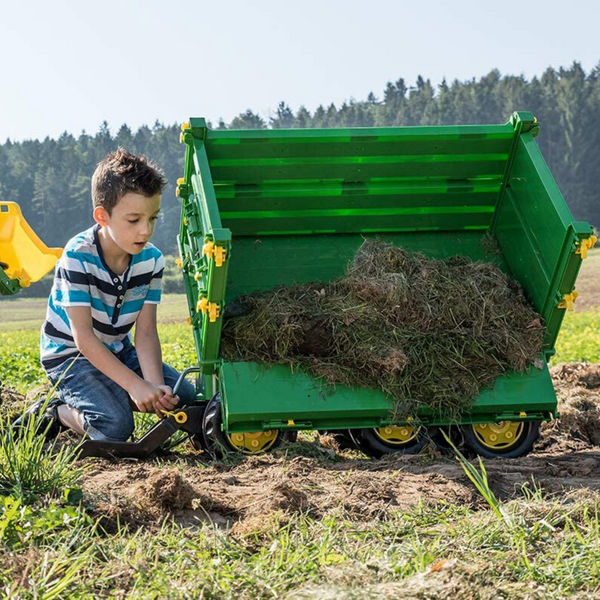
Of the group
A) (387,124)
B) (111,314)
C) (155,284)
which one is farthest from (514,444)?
(387,124)

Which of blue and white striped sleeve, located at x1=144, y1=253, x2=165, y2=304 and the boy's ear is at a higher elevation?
the boy's ear

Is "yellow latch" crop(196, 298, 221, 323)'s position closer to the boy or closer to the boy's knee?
the boy

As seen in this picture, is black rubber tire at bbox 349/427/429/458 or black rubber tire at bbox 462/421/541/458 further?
black rubber tire at bbox 462/421/541/458

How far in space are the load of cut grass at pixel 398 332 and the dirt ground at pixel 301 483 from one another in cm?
41

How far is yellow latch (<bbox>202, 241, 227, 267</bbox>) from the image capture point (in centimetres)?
476

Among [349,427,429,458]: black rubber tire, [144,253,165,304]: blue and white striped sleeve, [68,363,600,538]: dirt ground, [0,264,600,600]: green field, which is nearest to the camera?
[0,264,600,600]: green field

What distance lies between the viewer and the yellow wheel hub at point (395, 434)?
5.23 meters

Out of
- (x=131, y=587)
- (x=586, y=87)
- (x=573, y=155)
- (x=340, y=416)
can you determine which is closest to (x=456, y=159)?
(x=340, y=416)

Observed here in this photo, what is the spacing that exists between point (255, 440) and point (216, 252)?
1136 mm

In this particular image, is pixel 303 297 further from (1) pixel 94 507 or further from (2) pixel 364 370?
(1) pixel 94 507

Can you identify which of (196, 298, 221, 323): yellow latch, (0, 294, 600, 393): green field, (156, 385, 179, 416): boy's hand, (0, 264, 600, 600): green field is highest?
(196, 298, 221, 323): yellow latch

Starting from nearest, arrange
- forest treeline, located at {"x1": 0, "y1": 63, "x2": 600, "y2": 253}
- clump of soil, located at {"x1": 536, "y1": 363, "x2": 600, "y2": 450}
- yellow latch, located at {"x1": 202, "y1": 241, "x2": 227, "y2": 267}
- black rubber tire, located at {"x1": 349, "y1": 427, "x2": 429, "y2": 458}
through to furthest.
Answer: yellow latch, located at {"x1": 202, "y1": 241, "x2": 227, "y2": 267} < black rubber tire, located at {"x1": 349, "y1": 427, "x2": 429, "y2": 458} < clump of soil, located at {"x1": 536, "y1": 363, "x2": 600, "y2": 450} < forest treeline, located at {"x1": 0, "y1": 63, "x2": 600, "y2": 253}

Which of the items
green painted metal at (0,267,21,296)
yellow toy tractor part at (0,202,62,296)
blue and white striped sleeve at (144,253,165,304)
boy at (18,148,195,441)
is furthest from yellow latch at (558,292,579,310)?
green painted metal at (0,267,21,296)

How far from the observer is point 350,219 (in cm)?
625
